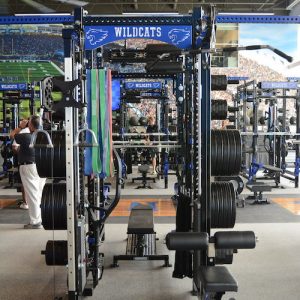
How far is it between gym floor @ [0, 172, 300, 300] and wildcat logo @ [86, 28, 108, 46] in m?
1.88

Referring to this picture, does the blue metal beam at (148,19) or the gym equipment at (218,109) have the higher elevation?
the blue metal beam at (148,19)

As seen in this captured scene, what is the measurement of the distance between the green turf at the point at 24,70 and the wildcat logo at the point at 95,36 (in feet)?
43.2

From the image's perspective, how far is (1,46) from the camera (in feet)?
53.2

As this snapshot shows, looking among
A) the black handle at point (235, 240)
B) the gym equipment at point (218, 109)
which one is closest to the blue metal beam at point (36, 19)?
the gym equipment at point (218, 109)

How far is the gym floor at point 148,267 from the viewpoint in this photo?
3715mm

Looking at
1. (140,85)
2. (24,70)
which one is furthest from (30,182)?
(24,70)

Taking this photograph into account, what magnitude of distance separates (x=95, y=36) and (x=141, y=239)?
2517 millimetres

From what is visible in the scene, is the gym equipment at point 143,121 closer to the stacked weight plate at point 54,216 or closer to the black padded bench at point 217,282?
the stacked weight plate at point 54,216

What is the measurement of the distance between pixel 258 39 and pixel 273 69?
1294 mm

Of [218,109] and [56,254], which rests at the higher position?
[218,109]

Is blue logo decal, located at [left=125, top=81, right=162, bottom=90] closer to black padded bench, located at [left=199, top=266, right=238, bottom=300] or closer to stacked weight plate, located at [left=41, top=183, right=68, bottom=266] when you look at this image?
stacked weight plate, located at [left=41, top=183, right=68, bottom=266]

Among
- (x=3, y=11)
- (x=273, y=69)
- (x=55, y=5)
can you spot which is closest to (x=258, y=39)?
(x=273, y=69)

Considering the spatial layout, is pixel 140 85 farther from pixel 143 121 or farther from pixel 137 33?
pixel 137 33

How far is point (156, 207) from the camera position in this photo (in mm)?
7340
